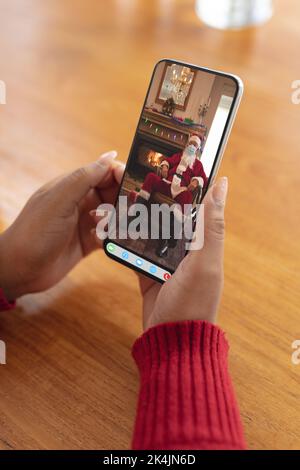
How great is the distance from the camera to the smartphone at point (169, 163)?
0.49 metres

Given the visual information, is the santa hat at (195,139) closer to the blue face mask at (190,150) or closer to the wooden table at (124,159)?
the blue face mask at (190,150)

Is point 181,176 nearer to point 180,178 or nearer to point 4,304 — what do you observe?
point 180,178

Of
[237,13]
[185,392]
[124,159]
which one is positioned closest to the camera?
[185,392]

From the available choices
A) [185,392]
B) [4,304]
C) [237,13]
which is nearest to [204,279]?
[185,392]

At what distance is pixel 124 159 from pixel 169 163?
195 millimetres

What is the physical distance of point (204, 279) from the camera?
1.48 feet

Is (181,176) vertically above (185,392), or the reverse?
(181,176)

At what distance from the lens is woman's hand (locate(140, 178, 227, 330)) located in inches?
17.8

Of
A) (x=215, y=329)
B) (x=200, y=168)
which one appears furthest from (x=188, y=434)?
(x=200, y=168)

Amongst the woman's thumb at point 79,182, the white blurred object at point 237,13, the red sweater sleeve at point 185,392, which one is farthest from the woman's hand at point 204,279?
the white blurred object at point 237,13

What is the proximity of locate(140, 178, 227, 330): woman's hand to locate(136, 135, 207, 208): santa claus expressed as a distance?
1.5 inches

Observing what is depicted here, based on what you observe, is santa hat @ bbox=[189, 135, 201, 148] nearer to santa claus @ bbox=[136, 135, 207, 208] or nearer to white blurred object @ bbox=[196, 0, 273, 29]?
santa claus @ bbox=[136, 135, 207, 208]

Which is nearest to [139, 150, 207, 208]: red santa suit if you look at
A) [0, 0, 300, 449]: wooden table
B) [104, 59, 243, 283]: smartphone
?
[104, 59, 243, 283]: smartphone
